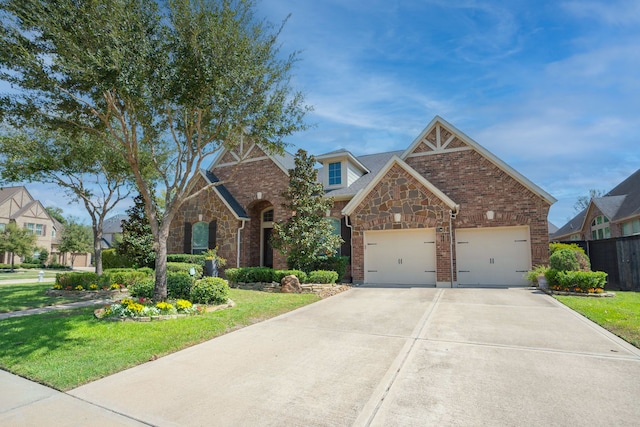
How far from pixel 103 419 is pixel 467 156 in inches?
606

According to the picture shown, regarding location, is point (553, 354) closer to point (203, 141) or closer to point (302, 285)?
point (302, 285)

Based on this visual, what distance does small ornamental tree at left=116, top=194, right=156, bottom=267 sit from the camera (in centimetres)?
1648

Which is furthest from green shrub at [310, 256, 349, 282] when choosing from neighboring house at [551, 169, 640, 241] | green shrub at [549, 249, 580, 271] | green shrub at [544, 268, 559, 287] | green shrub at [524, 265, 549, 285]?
neighboring house at [551, 169, 640, 241]

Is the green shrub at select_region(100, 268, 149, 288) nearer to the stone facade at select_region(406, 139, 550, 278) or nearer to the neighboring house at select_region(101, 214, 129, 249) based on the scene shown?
the stone facade at select_region(406, 139, 550, 278)

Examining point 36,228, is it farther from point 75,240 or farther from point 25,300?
point 25,300

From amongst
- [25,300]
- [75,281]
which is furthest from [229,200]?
[25,300]

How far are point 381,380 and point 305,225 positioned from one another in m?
10.1

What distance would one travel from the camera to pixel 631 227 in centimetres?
2020

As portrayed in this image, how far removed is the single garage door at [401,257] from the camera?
14477 mm

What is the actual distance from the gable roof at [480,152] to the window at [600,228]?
13711 millimetres

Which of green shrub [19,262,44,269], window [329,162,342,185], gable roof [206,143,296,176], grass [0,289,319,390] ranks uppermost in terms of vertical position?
gable roof [206,143,296,176]

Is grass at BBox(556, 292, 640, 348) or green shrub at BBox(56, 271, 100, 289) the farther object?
green shrub at BBox(56, 271, 100, 289)

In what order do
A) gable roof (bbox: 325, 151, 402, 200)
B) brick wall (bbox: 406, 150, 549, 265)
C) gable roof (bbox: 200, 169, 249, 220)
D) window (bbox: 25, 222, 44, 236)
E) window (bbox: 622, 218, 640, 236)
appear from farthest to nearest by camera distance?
window (bbox: 25, 222, 44, 236)
window (bbox: 622, 218, 640, 236)
gable roof (bbox: 200, 169, 249, 220)
gable roof (bbox: 325, 151, 402, 200)
brick wall (bbox: 406, 150, 549, 265)

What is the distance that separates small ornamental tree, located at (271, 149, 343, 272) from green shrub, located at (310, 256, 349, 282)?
247 millimetres
